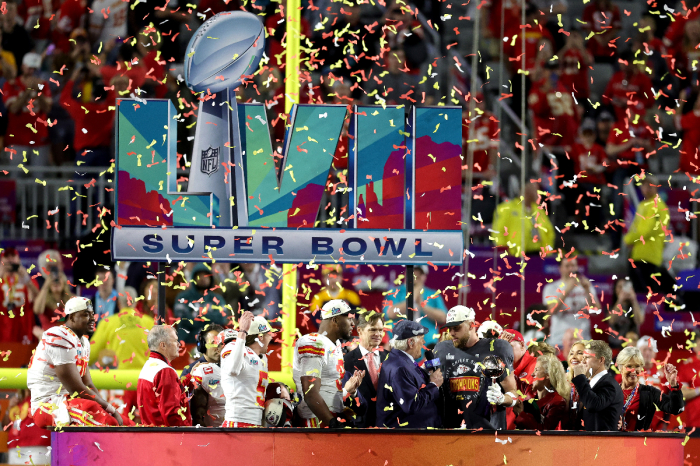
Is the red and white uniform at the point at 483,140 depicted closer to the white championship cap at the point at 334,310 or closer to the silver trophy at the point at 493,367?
the white championship cap at the point at 334,310

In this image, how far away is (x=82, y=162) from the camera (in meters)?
15.2

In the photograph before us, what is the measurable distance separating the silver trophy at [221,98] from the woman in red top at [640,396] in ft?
12.4

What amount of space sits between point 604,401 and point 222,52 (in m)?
4.75

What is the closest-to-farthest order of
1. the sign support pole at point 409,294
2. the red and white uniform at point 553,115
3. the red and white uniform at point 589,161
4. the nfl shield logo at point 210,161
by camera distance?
the sign support pole at point 409,294
the nfl shield logo at point 210,161
the red and white uniform at point 589,161
the red and white uniform at point 553,115

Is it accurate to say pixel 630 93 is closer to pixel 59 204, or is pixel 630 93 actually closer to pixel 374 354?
pixel 59 204

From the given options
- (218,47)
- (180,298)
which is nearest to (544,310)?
(180,298)

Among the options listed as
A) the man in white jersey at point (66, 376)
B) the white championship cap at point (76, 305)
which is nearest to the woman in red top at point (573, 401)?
the man in white jersey at point (66, 376)

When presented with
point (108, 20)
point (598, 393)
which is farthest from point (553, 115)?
point (598, 393)

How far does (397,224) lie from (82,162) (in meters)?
5.28

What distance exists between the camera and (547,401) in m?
10.1

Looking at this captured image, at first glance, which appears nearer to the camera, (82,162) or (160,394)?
(160,394)

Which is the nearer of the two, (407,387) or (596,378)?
(407,387)

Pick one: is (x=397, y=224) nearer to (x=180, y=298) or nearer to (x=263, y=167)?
(x=263, y=167)

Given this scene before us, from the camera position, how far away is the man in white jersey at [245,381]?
9484 millimetres
